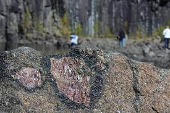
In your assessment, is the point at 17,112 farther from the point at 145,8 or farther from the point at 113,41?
the point at 145,8

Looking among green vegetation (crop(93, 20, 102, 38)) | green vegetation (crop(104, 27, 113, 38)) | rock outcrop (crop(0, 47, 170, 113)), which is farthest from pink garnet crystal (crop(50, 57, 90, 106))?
green vegetation (crop(104, 27, 113, 38))

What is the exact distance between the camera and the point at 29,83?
21.6 feet

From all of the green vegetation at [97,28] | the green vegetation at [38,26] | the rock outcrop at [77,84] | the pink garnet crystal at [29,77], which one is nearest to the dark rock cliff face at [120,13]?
the green vegetation at [97,28]

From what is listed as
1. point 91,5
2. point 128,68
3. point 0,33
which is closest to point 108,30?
point 91,5

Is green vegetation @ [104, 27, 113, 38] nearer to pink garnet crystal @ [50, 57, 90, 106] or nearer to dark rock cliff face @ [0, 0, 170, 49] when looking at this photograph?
dark rock cliff face @ [0, 0, 170, 49]

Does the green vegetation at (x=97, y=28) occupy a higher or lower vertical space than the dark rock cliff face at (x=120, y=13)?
lower

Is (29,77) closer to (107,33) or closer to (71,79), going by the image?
(71,79)

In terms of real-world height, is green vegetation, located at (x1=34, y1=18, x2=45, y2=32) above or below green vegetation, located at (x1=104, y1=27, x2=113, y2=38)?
above

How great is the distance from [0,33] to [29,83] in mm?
33466

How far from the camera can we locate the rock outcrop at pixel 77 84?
6.50 metres

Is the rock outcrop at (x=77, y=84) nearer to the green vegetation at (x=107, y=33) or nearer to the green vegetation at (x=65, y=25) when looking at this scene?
the green vegetation at (x=65, y=25)

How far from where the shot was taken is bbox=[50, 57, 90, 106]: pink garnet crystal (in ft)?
21.9

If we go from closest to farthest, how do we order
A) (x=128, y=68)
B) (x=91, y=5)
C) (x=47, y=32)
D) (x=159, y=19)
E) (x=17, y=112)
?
(x=17, y=112)
(x=128, y=68)
(x=47, y=32)
(x=91, y=5)
(x=159, y=19)

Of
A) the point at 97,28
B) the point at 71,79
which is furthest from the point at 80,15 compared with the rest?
the point at 71,79
